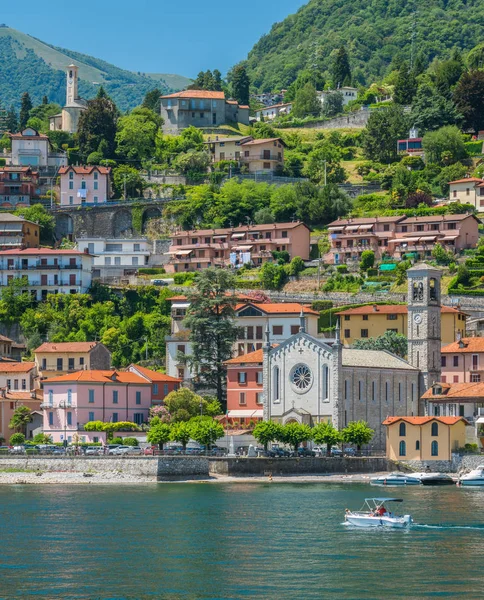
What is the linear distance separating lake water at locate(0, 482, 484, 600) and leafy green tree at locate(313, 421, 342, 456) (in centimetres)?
908

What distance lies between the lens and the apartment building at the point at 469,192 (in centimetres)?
13875

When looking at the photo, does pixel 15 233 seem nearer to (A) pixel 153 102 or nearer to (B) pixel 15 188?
(B) pixel 15 188

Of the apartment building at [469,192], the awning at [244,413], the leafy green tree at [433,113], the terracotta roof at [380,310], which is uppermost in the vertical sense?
the leafy green tree at [433,113]

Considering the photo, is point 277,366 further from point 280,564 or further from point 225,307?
point 280,564

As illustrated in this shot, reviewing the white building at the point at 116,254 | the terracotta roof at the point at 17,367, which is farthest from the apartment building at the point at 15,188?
the terracotta roof at the point at 17,367

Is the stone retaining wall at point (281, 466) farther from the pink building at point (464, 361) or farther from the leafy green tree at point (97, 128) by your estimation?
the leafy green tree at point (97, 128)

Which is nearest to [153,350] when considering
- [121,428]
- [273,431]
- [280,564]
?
[121,428]

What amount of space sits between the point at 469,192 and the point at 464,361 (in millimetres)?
38043

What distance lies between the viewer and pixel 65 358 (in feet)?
366

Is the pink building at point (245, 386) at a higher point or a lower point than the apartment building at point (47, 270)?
lower

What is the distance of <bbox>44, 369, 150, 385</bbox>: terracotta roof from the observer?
102188 millimetres

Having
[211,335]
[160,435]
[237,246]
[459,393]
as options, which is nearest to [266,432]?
[160,435]

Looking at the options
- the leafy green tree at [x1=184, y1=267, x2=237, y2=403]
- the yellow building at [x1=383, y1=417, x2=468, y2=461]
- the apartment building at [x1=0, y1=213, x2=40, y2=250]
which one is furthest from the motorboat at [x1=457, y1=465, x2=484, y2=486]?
the apartment building at [x1=0, y1=213, x2=40, y2=250]

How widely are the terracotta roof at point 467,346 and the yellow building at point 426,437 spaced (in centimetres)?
1087
